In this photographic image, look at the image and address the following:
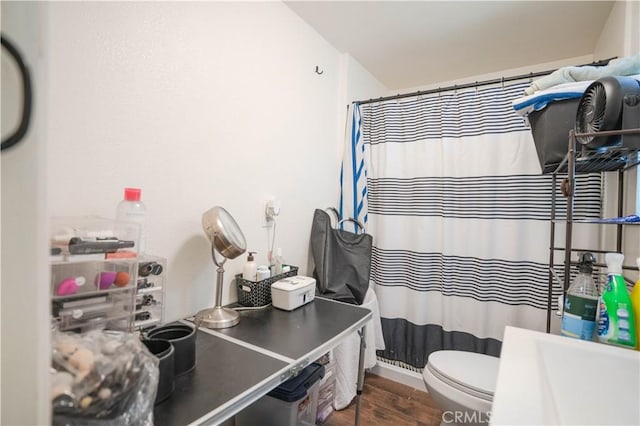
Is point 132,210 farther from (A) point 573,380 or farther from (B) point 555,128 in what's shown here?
(B) point 555,128

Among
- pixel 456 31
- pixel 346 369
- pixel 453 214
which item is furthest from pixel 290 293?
pixel 456 31

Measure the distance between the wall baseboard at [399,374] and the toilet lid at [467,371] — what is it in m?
0.64

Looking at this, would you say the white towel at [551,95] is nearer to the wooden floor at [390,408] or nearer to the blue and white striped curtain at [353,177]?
the blue and white striped curtain at [353,177]

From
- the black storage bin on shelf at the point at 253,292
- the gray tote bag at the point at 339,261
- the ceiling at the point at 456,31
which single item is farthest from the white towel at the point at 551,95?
the black storage bin on shelf at the point at 253,292

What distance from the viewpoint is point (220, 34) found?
1294 millimetres

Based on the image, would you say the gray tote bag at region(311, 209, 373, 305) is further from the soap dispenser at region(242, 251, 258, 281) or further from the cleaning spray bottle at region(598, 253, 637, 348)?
the cleaning spray bottle at region(598, 253, 637, 348)

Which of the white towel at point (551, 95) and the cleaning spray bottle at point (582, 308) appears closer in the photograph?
the cleaning spray bottle at point (582, 308)

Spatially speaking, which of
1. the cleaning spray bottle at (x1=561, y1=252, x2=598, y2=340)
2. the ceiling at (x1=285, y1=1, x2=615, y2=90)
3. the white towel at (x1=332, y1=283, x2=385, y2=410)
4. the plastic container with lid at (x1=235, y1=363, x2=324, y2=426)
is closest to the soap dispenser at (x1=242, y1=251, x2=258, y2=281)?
the plastic container with lid at (x1=235, y1=363, x2=324, y2=426)

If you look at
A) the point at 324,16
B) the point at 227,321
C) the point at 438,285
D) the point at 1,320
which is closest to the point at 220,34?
the point at 324,16

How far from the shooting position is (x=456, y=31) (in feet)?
5.98

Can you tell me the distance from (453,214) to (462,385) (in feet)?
3.36

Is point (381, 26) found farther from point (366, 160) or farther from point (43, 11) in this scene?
point (43, 11)

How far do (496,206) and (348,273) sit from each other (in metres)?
0.98

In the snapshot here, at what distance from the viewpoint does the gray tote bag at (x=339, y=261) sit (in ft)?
6.06
